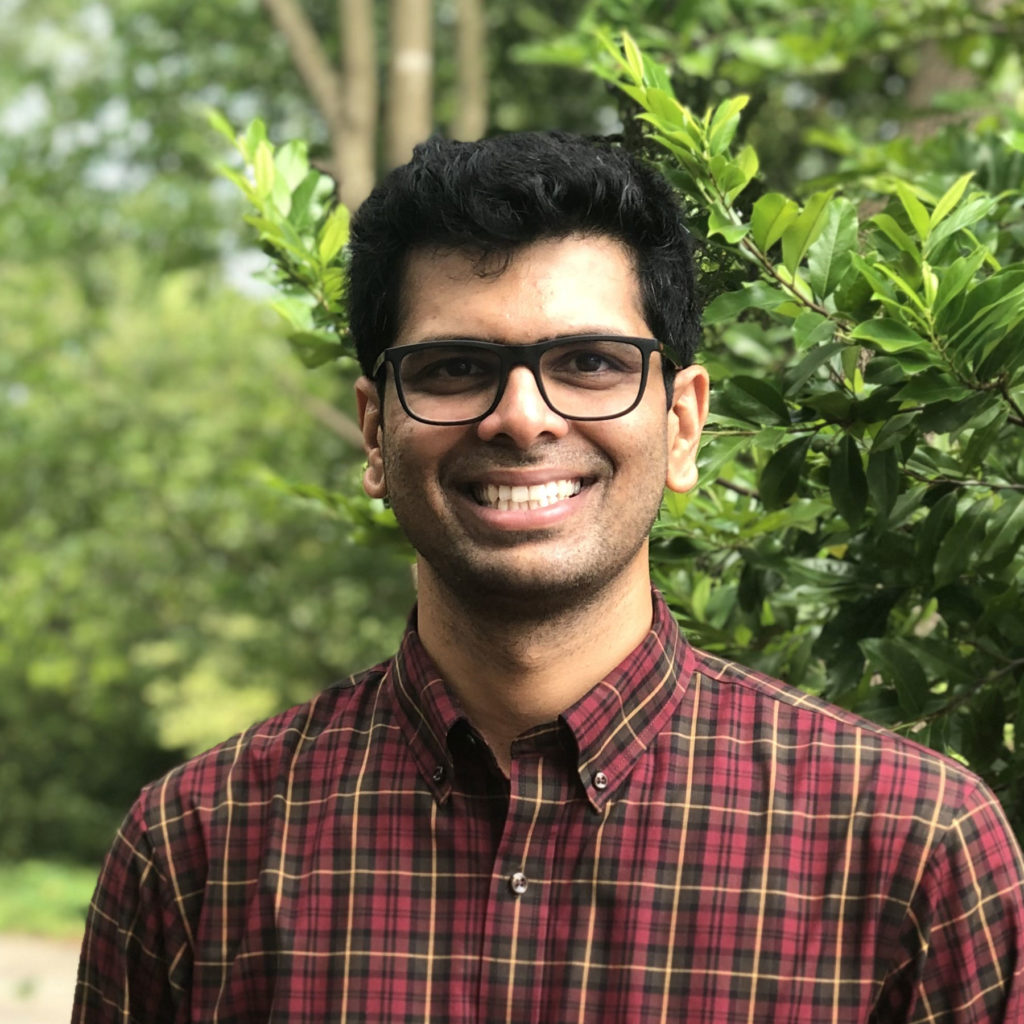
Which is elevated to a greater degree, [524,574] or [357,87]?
[357,87]

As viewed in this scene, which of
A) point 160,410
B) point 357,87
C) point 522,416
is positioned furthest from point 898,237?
point 160,410

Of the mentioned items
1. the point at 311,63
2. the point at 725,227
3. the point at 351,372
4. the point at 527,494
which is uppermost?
the point at 311,63

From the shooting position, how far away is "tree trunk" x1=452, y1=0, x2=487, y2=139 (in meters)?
9.02

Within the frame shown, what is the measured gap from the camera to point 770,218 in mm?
2068

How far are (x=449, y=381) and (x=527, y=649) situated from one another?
315 mm

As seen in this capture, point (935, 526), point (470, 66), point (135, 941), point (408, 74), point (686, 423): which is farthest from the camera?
point (470, 66)

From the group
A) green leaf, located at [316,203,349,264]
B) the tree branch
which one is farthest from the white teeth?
the tree branch

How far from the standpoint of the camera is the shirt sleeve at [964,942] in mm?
1628

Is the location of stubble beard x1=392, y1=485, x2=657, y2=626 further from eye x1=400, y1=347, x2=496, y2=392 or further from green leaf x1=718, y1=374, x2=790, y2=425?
green leaf x1=718, y1=374, x2=790, y2=425

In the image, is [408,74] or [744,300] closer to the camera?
[744,300]

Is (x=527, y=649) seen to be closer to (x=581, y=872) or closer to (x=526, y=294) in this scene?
(x=581, y=872)

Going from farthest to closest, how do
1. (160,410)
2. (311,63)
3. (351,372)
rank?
(160,410), (311,63), (351,372)

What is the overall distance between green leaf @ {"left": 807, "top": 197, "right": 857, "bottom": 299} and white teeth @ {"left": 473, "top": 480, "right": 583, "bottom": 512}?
1.86 feet

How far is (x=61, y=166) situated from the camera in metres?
13.8
